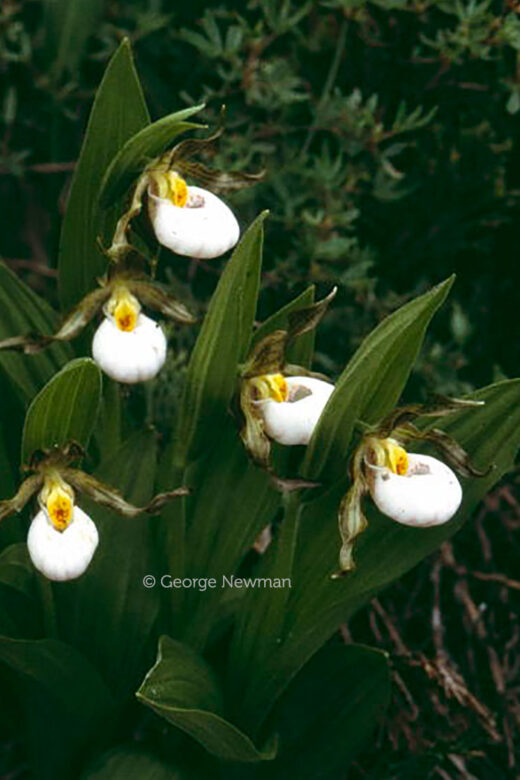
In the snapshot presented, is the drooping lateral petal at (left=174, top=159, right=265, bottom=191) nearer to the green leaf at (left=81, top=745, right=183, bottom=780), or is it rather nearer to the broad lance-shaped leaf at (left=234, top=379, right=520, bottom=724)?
the broad lance-shaped leaf at (left=234, top=379, right=520, bottom=724)

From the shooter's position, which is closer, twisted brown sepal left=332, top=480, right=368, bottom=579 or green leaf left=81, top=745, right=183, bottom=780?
twisted brown sepal left=332, top=480, right=368, bottom=579

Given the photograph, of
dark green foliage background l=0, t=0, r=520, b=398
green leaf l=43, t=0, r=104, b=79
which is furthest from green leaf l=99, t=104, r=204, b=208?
green leaf l=43, t=0, r=104, b=79

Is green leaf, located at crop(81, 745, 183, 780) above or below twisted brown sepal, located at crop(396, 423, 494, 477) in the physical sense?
below

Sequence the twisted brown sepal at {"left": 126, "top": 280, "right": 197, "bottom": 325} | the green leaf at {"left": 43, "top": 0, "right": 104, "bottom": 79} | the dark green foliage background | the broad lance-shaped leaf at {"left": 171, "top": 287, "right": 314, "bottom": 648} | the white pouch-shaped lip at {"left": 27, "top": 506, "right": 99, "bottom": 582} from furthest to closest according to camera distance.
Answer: the green leaf at {"left": 43, "top": 0, "right": 104, "bottom": 79}
the dark green foliage background
the broad lance-shaped leaf at {"left": 171, "top": 287, "right": 314, "bottom": 648}
the twisted brown sepal at {"left": 126, "top": 280, "right": 197, "bottom": 325}
the white pouch-shaped lip at {"left": 27, "top": 506, "right": 99, "bottom": 582}

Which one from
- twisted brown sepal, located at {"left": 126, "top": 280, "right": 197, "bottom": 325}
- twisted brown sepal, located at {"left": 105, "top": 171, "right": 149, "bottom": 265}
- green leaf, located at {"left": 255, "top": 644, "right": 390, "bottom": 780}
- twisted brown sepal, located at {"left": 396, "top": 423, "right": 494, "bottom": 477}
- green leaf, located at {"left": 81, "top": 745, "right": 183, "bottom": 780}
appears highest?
twisted brown sepal, located at {"left": 105, "top": 171, "right": 149, "bottom": 265}

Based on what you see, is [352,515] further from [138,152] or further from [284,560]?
[138,152]

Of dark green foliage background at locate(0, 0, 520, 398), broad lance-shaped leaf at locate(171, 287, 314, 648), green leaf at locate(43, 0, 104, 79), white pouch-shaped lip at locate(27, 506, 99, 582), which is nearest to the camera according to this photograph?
white pouch-shaped lip at locate(27, 506, 99, 582)

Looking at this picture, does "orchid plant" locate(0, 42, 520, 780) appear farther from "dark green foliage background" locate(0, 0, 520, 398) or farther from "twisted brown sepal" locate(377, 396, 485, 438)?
"dark green foliage background" locate(0, 0, 520, 398)
